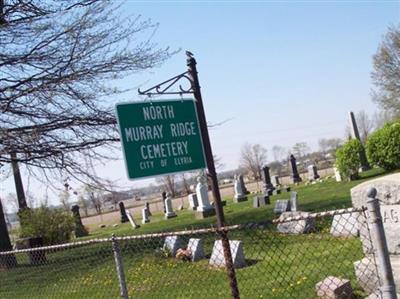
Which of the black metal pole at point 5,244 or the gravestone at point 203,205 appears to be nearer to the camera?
the black metal pole at point 5,244

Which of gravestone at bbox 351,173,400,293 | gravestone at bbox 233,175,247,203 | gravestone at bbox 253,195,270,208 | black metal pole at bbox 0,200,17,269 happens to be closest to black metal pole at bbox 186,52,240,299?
gravestone at bbox 351,173,400,293

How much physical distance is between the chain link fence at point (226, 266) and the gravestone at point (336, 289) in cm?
1

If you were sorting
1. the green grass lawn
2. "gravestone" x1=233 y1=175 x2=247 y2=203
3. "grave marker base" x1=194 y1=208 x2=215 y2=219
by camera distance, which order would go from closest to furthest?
the green grass lawn → "grave marker base" x1=194 y1=208 x2=215 y2=219 → "gravestone" x1=233 y1=175 x2=247 y2=203

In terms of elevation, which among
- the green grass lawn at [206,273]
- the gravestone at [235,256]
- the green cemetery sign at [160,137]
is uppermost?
the green cemetery sign at [160,137]

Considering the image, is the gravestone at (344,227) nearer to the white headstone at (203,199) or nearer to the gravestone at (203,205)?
the gravestone at (203,205)

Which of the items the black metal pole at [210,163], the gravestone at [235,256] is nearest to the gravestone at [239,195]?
the gravestone at [235,256]

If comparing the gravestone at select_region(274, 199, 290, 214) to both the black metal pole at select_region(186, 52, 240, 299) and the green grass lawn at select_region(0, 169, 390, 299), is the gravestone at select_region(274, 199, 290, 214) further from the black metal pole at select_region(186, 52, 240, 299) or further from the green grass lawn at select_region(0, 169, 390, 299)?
the black metal pole at select_region(186, 52, 240, 299)

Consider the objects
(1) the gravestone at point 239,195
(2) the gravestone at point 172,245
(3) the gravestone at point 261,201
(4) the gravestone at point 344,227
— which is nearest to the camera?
(4) the gravestone at point 344,227

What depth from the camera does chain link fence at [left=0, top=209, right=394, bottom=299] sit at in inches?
233

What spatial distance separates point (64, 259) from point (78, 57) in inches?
204

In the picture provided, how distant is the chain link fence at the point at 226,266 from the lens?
591 cm

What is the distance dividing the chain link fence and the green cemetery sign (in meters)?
0.68

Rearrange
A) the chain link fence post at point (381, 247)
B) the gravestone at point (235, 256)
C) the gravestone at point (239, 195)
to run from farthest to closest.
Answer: the gravestone at point (239, 195), the gravestone at point (235, 256), the chain link fence post at point (381, 247)

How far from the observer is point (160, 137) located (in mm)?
4438
